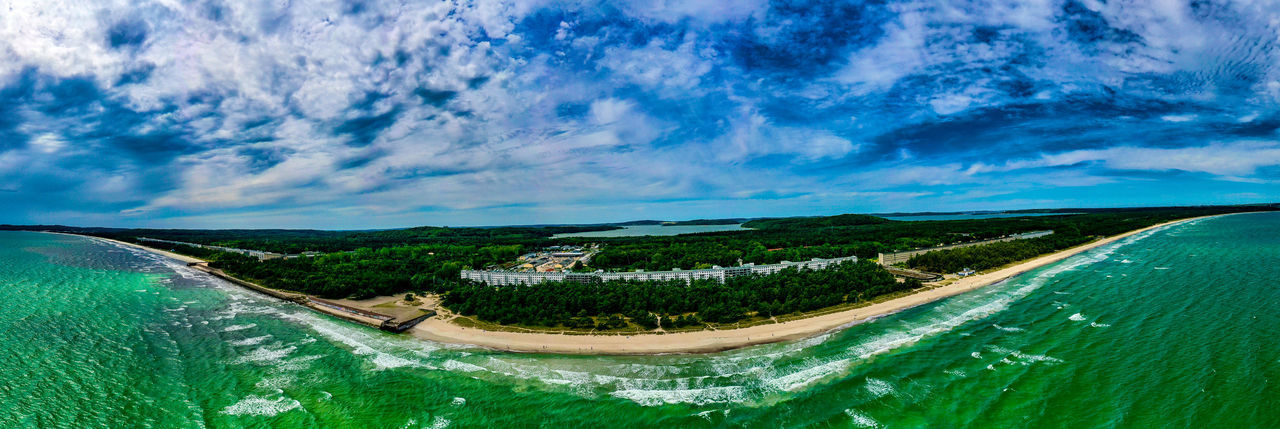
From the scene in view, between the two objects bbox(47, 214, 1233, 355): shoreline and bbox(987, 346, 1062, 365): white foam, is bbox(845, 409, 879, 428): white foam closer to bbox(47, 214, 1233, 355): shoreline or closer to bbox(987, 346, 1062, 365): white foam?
bbox(47, 214, 1233, 355): shoreline

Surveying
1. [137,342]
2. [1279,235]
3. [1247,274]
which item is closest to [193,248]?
[137,342]

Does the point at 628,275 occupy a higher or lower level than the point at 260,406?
higher

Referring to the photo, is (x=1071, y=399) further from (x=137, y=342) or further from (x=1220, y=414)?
(x=137, y=342)

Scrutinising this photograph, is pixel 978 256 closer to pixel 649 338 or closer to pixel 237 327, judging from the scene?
pixel 649 338

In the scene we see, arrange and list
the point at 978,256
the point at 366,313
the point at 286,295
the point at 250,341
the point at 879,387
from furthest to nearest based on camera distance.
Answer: the point at 978,256 → the point at 286,295 → the point at 366,313 → the point at 250,341 → the point at 879,387

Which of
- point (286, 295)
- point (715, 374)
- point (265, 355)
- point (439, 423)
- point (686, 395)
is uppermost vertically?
point (286, 295)

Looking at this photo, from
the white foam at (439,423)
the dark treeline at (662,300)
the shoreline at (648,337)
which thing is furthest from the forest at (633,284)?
the white foam at (439,423)

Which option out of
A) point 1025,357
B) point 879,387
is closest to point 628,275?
point 879,387

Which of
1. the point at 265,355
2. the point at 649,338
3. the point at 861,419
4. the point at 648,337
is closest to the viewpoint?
the point at 861,419
